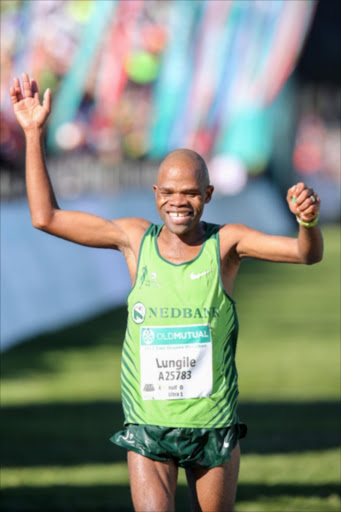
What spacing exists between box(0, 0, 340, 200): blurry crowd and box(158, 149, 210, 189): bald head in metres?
10.5

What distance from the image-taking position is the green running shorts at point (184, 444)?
16.7 feet

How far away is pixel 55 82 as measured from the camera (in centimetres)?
2077

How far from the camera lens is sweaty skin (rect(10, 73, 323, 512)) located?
509 cm

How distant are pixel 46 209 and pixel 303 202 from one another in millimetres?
1043

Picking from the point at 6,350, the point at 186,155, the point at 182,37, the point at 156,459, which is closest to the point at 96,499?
the point at 156,459

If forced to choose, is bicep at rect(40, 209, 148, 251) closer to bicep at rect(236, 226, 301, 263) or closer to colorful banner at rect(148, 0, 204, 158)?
bicep at rect(236, 226, 301, 263)

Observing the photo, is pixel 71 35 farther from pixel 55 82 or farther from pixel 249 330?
A: pixel 249 330

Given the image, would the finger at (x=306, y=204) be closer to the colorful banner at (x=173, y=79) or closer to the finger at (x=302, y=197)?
the finger at (x=302, y=197)

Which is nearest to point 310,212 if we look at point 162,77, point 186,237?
point 186,237

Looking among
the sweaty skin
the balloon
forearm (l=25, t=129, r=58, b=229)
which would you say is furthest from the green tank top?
the balloon

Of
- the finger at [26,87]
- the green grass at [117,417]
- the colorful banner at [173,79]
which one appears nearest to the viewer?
the finger at [26,87]

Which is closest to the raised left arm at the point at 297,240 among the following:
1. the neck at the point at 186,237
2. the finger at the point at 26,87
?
the neck at the point at 186,237

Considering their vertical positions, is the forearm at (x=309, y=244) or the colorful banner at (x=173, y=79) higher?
the colorful banner at (x=173, y=79)

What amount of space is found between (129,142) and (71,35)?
255 inches
